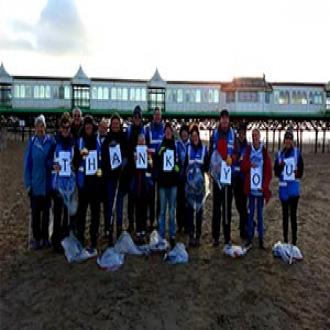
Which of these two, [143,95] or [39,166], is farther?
[143,95]

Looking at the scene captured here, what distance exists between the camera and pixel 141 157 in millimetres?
7969

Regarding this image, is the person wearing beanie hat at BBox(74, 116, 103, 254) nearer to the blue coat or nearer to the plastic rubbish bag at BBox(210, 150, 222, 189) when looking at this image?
the blue coat

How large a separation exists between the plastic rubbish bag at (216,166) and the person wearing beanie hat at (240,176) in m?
0.33

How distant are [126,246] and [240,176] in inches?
91.9

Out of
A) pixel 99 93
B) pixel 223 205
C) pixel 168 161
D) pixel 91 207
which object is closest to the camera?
pixel 168 161

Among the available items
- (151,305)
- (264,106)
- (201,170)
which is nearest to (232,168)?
(201,170)

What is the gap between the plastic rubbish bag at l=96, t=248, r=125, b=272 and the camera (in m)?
7.24

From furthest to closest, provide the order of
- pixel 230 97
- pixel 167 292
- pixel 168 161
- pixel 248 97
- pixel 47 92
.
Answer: pixel 248 97
pixel 230 97
pixel 47 92
pixel 168 161
pixel 167 292

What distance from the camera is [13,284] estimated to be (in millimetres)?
6957

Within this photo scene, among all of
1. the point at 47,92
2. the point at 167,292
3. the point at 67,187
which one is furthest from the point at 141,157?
the point at 47,92

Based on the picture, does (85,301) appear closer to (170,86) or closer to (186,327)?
(186,327)

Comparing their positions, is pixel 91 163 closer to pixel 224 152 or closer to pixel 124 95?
pixel 224 152

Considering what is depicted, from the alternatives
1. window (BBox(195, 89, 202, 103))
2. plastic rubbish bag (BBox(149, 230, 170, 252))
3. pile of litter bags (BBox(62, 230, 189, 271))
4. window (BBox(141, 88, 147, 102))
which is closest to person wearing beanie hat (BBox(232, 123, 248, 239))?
pile of litter bags (BBox(62, 230, 189, 271))

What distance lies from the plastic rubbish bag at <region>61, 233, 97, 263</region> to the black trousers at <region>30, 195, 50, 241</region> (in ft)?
1.90
